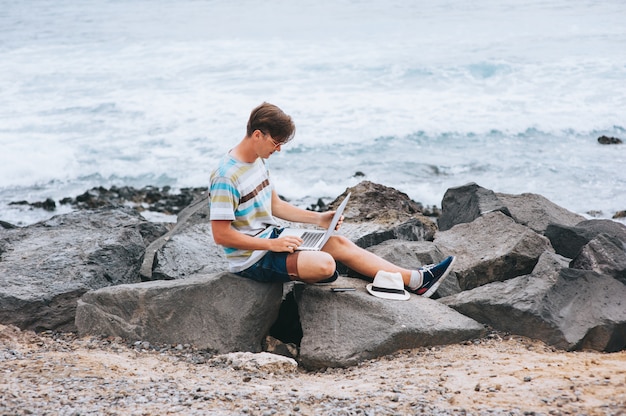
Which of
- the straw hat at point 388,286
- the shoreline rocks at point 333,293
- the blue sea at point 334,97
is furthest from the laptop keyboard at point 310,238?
the blue sea at point 334,97

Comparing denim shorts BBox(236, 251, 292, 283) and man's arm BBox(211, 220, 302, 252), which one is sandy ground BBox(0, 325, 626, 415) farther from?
man's arm BBox(211, 220, 302, 252)

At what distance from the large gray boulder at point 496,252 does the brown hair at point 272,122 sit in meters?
2.19

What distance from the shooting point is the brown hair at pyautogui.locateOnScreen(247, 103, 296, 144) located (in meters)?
5.02

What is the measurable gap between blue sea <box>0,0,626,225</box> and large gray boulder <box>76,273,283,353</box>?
6.80 m

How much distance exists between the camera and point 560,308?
204 inches

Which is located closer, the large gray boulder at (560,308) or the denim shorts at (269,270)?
the large gray boulder at (560,308)

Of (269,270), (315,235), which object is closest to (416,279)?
(315,235)

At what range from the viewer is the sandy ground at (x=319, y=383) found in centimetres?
388

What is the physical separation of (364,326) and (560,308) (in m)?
1.37

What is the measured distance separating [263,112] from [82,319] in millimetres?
2034

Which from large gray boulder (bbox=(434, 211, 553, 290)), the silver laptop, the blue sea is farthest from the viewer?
the blue sea

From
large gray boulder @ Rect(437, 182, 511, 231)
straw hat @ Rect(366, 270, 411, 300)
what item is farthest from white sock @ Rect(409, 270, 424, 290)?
large gray boulder @ Rect(437, 182, 511, 231)

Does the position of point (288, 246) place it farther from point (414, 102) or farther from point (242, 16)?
point (242, 16)

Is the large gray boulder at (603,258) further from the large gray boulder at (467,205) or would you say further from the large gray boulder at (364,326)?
the large gray boulder at (467,205)
